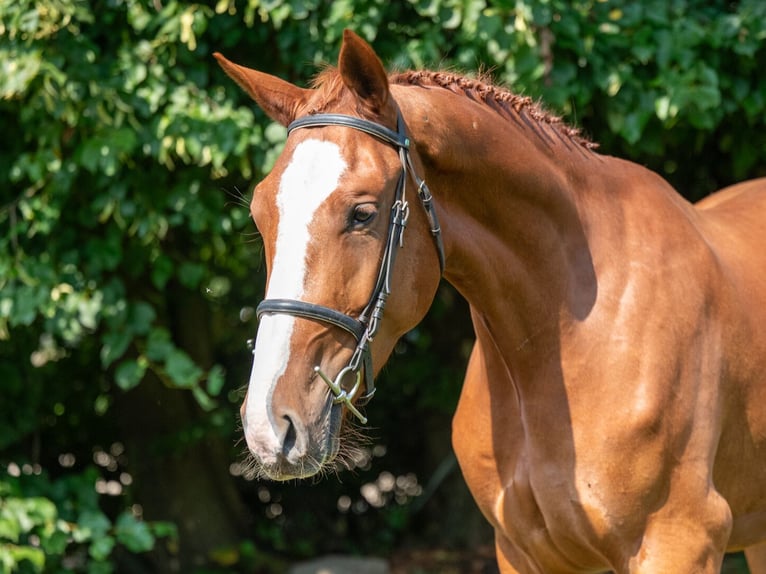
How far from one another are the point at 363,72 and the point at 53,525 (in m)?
2.80

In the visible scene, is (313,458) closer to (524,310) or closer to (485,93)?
(524,310)

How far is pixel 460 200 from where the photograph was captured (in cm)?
221

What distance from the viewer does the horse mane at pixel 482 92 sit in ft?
7.39

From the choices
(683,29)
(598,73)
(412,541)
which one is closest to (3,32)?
(598,73)

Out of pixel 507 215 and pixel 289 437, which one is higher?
pixel 507 215

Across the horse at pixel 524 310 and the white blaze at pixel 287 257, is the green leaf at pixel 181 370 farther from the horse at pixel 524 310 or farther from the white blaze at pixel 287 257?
the white blaze at pixel 287 257

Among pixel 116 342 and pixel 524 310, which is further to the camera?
pixel 116 342

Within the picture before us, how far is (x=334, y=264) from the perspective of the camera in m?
1.90

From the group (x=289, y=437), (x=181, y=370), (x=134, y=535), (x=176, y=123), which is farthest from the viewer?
(x=134, y=535)

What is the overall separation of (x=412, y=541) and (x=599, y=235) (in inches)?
152

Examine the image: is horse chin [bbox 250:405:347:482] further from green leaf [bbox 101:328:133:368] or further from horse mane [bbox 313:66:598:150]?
green leaf [bbox 101:328:133:368]

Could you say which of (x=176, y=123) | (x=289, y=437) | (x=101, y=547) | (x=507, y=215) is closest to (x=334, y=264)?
(x=289, y=437)

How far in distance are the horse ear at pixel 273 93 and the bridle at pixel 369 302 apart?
0.17m

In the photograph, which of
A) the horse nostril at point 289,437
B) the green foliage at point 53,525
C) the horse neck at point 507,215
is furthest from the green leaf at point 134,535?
the horse nostril at point 289,437
